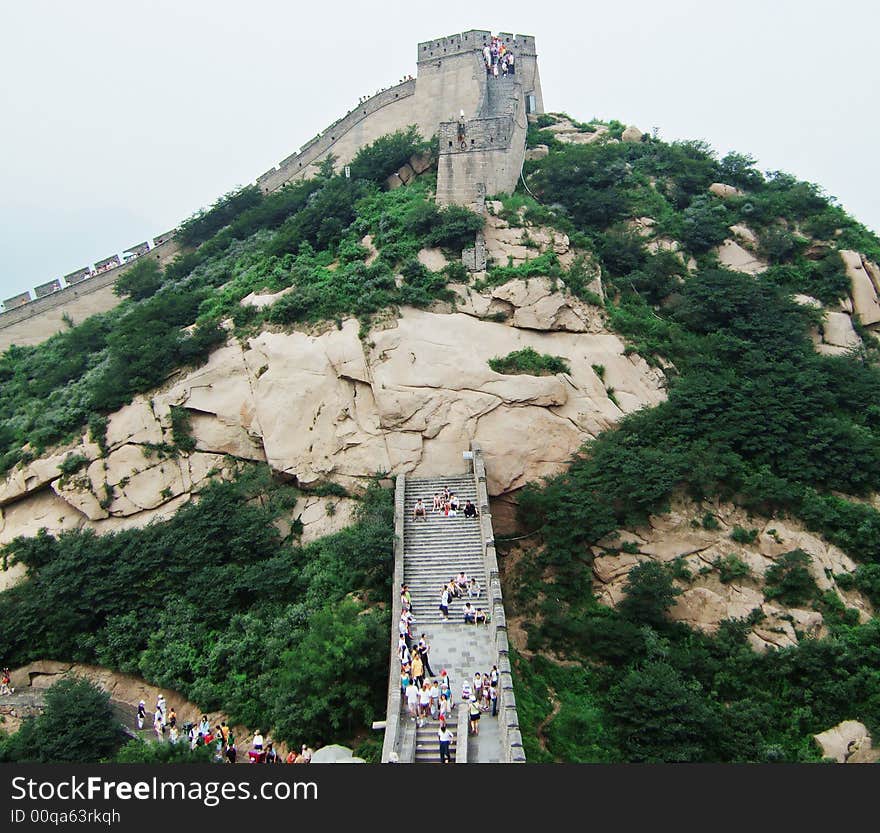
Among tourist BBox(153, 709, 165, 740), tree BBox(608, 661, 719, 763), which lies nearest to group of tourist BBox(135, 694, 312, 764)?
tourist BBox(153, 709, 165, 740)

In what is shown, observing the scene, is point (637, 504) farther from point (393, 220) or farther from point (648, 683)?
point (393, 220)

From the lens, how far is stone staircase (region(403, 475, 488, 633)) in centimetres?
1909

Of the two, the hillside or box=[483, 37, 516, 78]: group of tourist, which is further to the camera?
box=[483, 37, 516, 78]: group of tourist

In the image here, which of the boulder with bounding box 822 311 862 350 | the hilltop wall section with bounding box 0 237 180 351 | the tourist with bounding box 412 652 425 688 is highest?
the hilltop wall section with bounding box 0 237 180 351

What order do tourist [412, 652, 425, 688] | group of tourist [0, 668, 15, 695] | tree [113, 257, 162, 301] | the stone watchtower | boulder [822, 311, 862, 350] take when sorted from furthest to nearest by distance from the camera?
tree [113, 257, 162, 301]
the stone watchtower
boulder [822, 311, 862, 350]
group of tourist [0, 668, 15, 695]
tourist [412, 652, 425, 688]

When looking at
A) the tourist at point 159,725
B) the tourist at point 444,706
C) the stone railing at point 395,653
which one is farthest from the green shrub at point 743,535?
the tourist at point 159,725

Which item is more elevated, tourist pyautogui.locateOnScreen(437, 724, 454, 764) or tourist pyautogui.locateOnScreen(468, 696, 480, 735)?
tourist pyautogui.locateOnScreen(468, 696, 480, 735)

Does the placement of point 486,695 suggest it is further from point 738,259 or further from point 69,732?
point 738,259

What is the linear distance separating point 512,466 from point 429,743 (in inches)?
390

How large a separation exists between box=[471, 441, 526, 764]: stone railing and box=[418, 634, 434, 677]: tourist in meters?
1.44

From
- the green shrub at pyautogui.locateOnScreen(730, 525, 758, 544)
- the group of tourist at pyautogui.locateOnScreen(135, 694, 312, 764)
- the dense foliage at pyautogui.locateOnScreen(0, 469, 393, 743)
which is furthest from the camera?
the green shrub at pyautogui.locateOnScreen(730, 525, 758, 544)

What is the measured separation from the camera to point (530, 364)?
25.6 meters

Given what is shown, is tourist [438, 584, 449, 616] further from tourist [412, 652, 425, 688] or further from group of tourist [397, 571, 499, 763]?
tourist [412, 652, 425, 688]

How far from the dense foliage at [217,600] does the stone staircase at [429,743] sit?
91.8 inches
